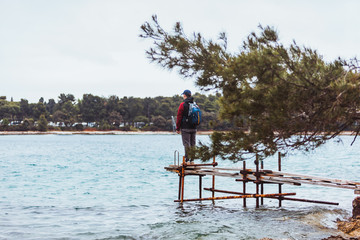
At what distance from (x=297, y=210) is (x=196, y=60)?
8.61m

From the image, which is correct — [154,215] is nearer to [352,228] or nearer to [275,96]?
[352,228]

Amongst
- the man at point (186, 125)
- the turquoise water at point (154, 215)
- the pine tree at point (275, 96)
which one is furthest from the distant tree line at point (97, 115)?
the pine tree at point (275, 96)

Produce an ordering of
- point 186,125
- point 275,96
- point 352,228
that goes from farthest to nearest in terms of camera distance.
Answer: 1. point 186,125
2. point 352,228
3. point 275,96

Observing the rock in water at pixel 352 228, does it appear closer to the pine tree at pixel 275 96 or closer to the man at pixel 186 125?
the pine tree at pixel 275 96

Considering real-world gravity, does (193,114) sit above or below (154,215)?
above

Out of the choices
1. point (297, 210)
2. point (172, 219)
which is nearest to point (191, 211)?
point (172, 219)

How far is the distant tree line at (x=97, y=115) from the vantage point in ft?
457

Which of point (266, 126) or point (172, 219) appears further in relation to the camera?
point (172, 219)

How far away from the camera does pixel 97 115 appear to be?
143 metres

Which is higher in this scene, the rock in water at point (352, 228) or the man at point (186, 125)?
the man at point (186, 125)

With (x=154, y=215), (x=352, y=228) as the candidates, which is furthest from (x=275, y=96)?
(x=154, y=215)

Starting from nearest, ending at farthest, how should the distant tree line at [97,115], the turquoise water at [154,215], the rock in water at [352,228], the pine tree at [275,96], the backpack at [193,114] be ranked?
the pine tree at [275,96] < the rock in water at [352,228] < the backpack at [193,114] < the turquoise water at [154,215] < the distant tree line at [97,115]

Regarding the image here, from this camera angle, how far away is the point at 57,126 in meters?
156

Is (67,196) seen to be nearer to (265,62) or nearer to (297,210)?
(297,210)
